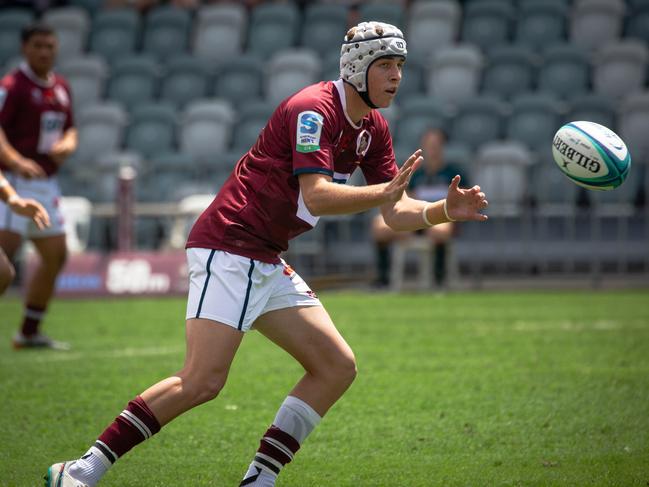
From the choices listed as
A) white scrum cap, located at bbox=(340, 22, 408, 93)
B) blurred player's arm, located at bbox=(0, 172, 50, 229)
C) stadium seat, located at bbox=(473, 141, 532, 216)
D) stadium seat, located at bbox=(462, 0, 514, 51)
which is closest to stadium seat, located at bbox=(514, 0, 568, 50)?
stadium seat, located at bbox=(462, 0, 514, 51)

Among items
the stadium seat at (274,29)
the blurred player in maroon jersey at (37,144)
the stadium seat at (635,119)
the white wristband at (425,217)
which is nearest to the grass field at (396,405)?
the blurred player in maroon jersey at (37,144)

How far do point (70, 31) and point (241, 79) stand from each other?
4237mm

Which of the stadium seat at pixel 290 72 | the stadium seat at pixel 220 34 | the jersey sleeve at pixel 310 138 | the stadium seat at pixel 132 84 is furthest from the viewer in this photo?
the stadium seat at pixel 220 34

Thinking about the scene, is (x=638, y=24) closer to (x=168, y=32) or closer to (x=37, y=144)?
(x=168, y=32)

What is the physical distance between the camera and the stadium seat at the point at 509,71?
1986 centimetres

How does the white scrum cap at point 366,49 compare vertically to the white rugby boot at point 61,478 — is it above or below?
above

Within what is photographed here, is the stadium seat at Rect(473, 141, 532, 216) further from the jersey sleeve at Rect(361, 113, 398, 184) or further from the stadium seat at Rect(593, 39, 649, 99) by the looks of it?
the jersey sleeve at Rect(361, 113, 398, 184)

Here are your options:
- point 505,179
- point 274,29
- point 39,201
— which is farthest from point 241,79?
point 39,201

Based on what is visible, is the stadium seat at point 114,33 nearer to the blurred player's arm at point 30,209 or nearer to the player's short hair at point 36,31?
the player's short hair at point 36,31

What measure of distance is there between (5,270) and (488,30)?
51.3ft

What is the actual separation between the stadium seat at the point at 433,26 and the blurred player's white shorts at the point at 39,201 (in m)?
12.0

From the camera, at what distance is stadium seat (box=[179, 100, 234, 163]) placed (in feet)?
66.2

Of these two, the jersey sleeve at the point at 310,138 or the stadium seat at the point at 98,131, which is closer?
the jersey sleeve at the point at 310,138

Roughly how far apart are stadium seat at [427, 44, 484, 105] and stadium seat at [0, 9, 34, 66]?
8.88 m
